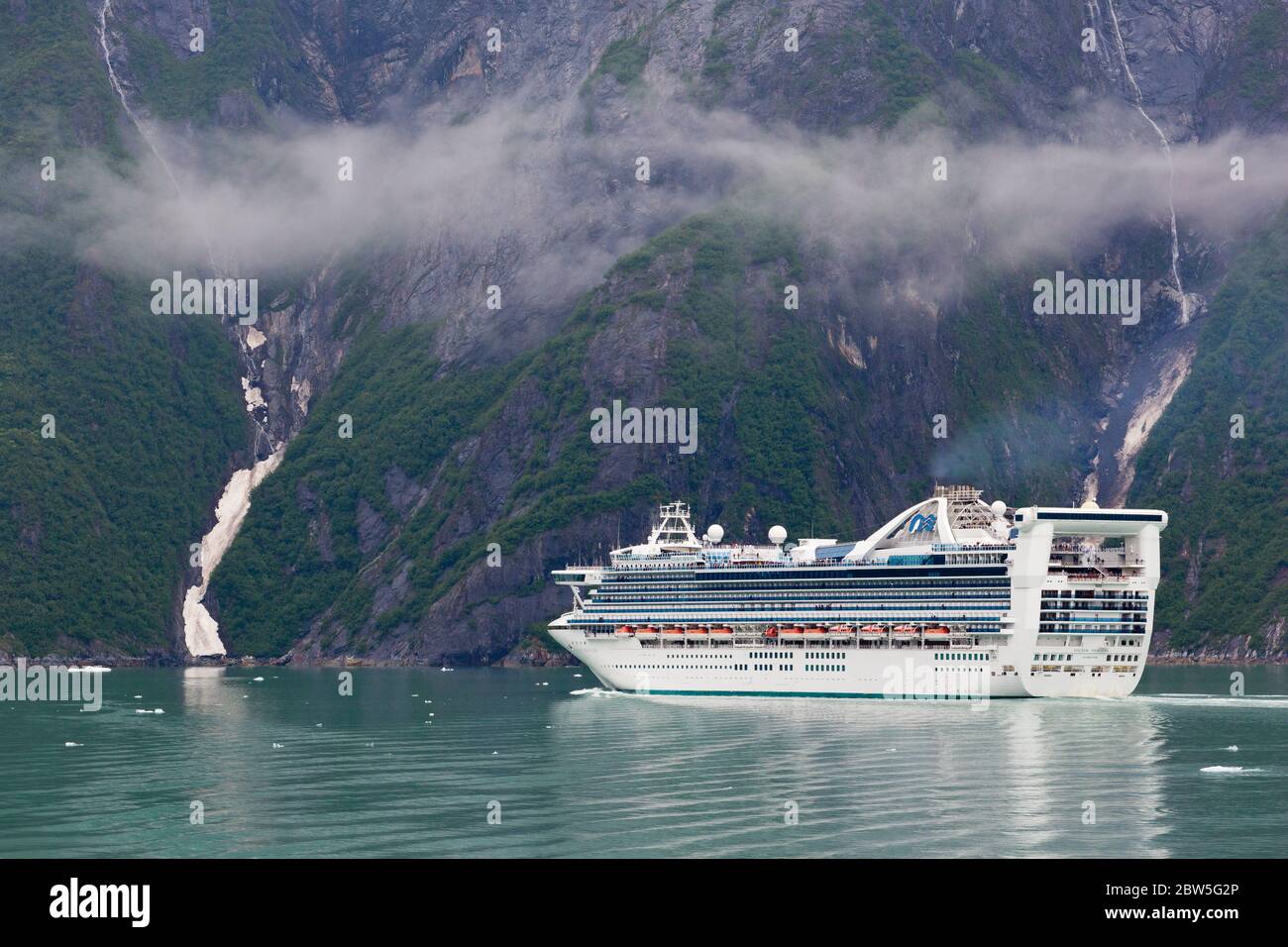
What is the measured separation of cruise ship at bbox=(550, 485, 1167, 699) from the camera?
14662 centimetres

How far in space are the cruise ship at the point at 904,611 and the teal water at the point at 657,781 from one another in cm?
703

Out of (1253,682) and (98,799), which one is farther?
(1253,682)

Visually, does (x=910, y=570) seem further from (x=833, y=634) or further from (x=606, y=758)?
(x=606, y=758)

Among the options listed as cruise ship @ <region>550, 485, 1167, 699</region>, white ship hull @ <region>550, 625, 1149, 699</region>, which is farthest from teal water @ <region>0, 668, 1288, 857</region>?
cruise ship @ <region>550, 485, 1167, 699</region>

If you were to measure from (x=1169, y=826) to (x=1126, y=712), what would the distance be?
58.7 metres

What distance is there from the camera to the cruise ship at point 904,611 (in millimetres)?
146625

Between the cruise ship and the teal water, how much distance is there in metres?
7.03

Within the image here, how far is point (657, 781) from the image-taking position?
8606cm

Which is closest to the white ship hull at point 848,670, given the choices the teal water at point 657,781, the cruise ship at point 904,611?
the cruise ship at point 904,611

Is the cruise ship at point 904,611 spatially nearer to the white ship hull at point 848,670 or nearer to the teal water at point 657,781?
the white ship hull at point 848,670

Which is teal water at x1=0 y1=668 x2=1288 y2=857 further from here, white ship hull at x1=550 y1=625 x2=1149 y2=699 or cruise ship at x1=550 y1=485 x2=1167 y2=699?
cruise ship at x1=550 y1=485 x2=1167 y2=699

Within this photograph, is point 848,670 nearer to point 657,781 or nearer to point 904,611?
point 904,611

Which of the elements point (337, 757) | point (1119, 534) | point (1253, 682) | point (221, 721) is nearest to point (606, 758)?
point (337, 757)
